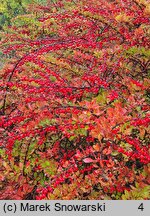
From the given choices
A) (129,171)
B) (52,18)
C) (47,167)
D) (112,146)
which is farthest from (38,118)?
(52,18)

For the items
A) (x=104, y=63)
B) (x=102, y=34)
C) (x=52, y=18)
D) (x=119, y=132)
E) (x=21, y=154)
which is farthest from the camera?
(x=52, y=18)

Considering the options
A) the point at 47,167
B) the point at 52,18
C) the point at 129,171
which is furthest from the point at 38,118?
the point at 52,18

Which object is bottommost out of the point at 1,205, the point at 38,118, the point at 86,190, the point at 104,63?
the point at 1,205

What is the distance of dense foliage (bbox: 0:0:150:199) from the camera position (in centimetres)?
220

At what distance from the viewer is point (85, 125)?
2.36m

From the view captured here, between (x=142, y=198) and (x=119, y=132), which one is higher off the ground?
(x=119, y=132)

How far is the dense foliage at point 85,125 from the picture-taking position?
2.20 metres

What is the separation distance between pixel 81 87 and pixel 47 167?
30.9 inches

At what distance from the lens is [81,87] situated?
2875mm

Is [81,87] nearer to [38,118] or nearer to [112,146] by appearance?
[38,118]

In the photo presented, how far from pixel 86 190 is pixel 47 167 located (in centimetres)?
43

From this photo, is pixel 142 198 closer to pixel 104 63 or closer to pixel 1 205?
pixel 1 205

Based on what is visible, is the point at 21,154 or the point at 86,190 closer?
the point at 86,190

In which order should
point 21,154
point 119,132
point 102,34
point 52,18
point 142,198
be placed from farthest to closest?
point 52,18 < point 102,34 < point 21,154 < point 119,132 < point 142,198
